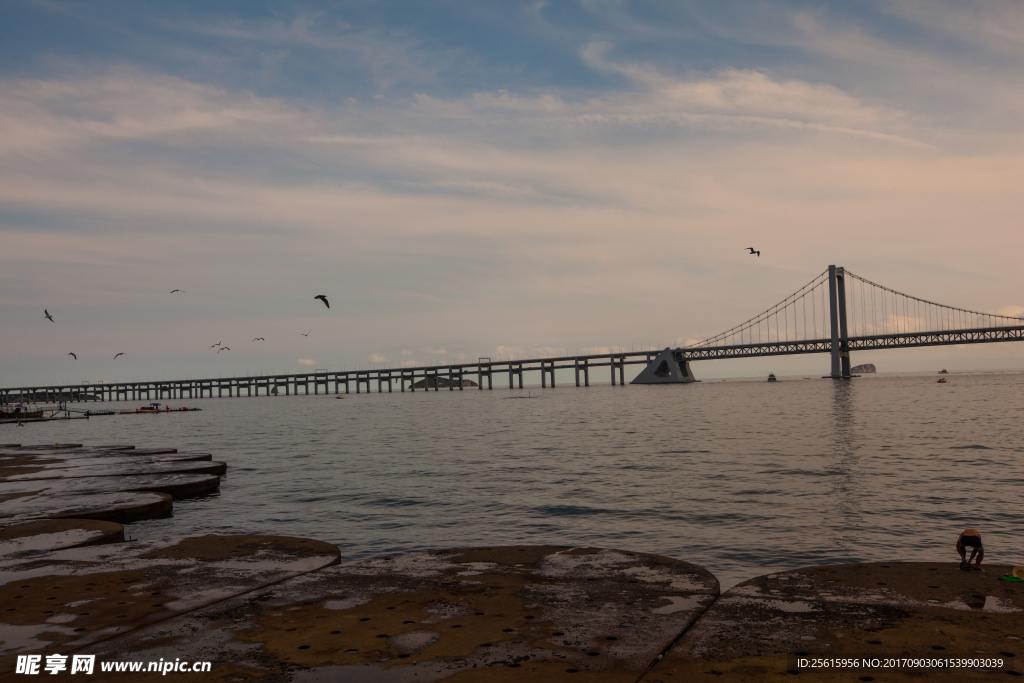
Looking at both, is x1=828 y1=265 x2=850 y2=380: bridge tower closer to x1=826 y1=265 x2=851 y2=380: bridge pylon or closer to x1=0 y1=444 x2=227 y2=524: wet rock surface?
x1=826 y1=265 x2=851 y2=380: bridge pylon

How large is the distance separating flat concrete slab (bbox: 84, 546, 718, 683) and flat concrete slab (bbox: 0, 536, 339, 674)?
387 mm

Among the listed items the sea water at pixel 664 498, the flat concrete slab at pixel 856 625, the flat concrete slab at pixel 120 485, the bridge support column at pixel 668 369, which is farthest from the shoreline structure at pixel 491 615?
the bridge support column at pixel 668 369

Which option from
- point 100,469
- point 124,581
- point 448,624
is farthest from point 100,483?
point 448,624

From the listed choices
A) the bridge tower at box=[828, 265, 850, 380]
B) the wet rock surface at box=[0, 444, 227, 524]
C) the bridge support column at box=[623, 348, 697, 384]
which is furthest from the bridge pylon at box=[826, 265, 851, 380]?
the wet rock surface at box=[0, 444, 227, 524]

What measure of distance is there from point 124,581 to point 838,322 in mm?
142374

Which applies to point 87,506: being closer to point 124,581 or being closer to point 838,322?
point 124,581

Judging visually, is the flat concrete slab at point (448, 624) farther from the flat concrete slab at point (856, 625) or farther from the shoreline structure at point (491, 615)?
the flat concrete slab at point (856, 625)

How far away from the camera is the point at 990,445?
26453mm

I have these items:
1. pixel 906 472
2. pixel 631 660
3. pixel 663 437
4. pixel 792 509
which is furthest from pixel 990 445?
pixel 631 660

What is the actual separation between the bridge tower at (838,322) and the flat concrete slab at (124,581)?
5403 inches

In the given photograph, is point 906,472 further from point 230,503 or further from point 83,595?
point 83,595

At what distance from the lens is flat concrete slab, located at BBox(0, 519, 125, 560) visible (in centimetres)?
949

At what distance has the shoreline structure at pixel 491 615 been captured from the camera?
5.01 metres

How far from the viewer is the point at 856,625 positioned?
225 inches
